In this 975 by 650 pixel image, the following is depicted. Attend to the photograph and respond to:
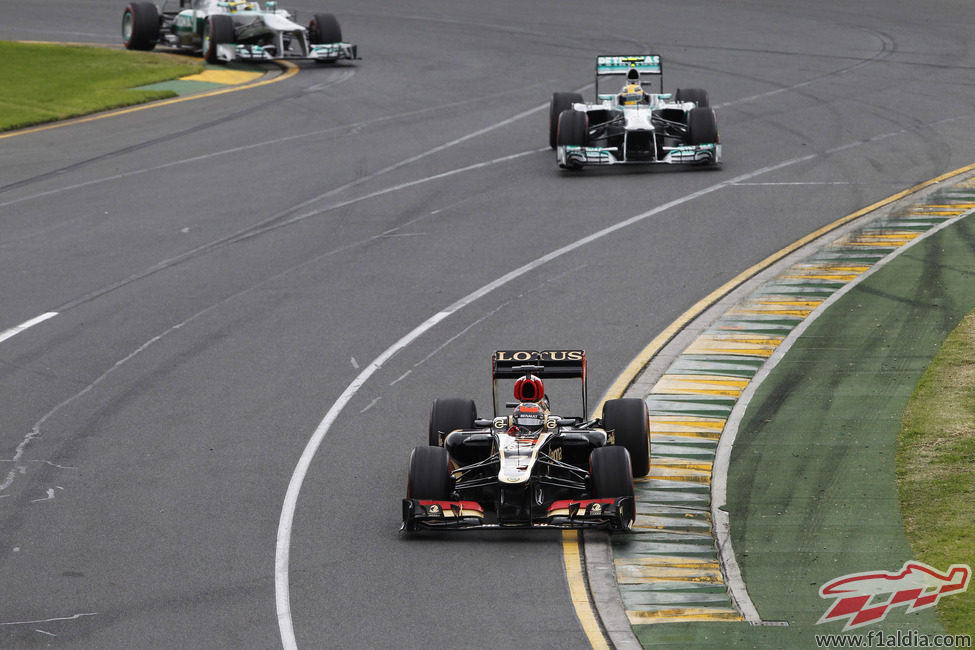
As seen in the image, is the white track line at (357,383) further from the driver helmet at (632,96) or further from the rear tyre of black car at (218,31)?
the rear tyre of black car at (218,31)

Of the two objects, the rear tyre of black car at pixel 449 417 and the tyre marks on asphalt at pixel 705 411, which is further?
the rear tyre of black car at pixel 449 417

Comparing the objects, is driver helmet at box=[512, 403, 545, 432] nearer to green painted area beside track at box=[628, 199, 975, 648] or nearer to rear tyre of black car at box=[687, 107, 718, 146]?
green painted area beside track at box=[628, 199, 975, 648]

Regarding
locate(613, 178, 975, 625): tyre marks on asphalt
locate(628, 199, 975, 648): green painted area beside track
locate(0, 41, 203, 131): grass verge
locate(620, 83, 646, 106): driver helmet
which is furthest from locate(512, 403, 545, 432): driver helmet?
locate(0, 41, 203, 131): grass verge

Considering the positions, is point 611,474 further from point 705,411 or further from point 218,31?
point 218,31

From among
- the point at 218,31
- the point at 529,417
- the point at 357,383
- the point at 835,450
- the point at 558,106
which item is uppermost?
the point at 218,31

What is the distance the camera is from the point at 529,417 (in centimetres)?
1527

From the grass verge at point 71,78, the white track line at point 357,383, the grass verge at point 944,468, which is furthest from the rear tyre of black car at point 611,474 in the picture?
the grass verge at point 71,78

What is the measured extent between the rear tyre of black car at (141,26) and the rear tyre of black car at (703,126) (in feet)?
70.2

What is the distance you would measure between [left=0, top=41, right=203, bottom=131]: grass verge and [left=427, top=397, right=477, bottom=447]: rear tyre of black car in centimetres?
2161

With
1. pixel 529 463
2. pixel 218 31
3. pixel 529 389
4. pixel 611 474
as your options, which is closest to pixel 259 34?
pixel 218 31

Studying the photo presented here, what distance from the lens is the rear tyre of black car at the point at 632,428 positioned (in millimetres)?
15633

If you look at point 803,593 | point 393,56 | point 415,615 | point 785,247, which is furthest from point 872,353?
point 393,56

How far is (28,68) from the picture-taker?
4106 centimetres

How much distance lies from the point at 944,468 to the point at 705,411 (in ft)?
10.7
